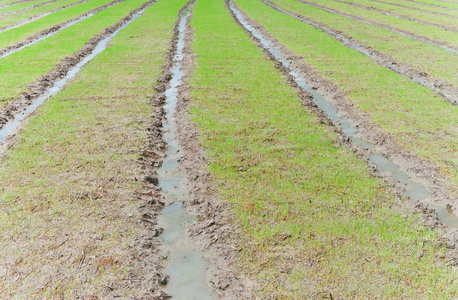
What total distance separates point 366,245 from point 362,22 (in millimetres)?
28746

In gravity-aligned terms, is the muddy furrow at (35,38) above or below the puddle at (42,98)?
above

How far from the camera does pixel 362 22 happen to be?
→ 29.8 meters

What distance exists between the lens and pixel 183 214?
6.86m

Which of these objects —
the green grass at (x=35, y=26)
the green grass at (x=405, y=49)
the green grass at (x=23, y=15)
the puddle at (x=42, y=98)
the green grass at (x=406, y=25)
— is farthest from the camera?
the green grass at (x=23, y=15)

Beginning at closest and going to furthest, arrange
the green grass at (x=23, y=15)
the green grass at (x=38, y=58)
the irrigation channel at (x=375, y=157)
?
the irrigation channel at (x=375, y=157) < the green grass at (x=38, y=58) < the green grass at (x=23, y=15)

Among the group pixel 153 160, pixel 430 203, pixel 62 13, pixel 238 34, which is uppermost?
pixel 62 13

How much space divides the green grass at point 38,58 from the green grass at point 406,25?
22.8 m

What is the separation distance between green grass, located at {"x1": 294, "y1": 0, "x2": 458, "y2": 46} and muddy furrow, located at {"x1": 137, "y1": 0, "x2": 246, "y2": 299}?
19.8 metres

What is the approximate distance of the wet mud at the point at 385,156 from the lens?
22.1ft

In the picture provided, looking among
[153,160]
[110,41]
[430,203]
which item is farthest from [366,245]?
[110,41]

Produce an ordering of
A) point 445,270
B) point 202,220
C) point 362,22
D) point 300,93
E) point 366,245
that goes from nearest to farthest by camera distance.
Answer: point 445,270
point 366,245
point 202,220
point 300,93
point 362,22

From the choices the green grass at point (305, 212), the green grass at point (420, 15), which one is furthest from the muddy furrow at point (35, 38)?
the green grass at point (420, 15)

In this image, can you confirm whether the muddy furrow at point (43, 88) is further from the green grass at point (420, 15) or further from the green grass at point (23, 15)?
the green grass at point (420, 15)

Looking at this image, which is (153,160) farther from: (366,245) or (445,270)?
(445,270)
